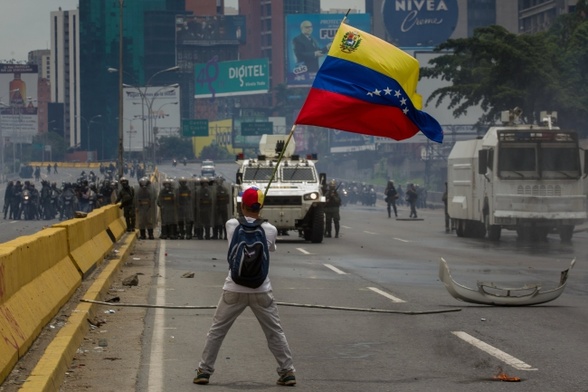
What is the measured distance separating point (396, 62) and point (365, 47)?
50 cm

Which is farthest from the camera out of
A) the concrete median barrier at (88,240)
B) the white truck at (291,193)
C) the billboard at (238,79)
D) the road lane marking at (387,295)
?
the billboard at (238,79)

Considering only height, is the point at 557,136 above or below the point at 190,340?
above

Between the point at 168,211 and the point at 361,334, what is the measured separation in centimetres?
2398

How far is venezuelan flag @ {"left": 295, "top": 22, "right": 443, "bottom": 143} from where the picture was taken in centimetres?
1367

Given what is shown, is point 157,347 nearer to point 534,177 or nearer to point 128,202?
point 534,177

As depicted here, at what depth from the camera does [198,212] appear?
3759 centimetres

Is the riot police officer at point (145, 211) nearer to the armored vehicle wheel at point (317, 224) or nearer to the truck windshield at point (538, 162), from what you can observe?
the armored vehicle wheel at point (317, 224)

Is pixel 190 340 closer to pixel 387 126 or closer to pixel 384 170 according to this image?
pixel 387 126

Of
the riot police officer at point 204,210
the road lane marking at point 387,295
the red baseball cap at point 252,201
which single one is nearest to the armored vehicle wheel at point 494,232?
the riot police officer at point 204,210

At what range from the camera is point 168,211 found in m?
37.4

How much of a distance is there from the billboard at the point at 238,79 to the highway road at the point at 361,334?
6234 inches

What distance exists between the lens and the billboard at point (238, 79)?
183 meters

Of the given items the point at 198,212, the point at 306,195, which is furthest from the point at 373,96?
the point at 198,212

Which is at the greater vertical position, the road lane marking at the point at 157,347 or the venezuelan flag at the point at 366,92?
the venezuelan flag at the point at 366,92
